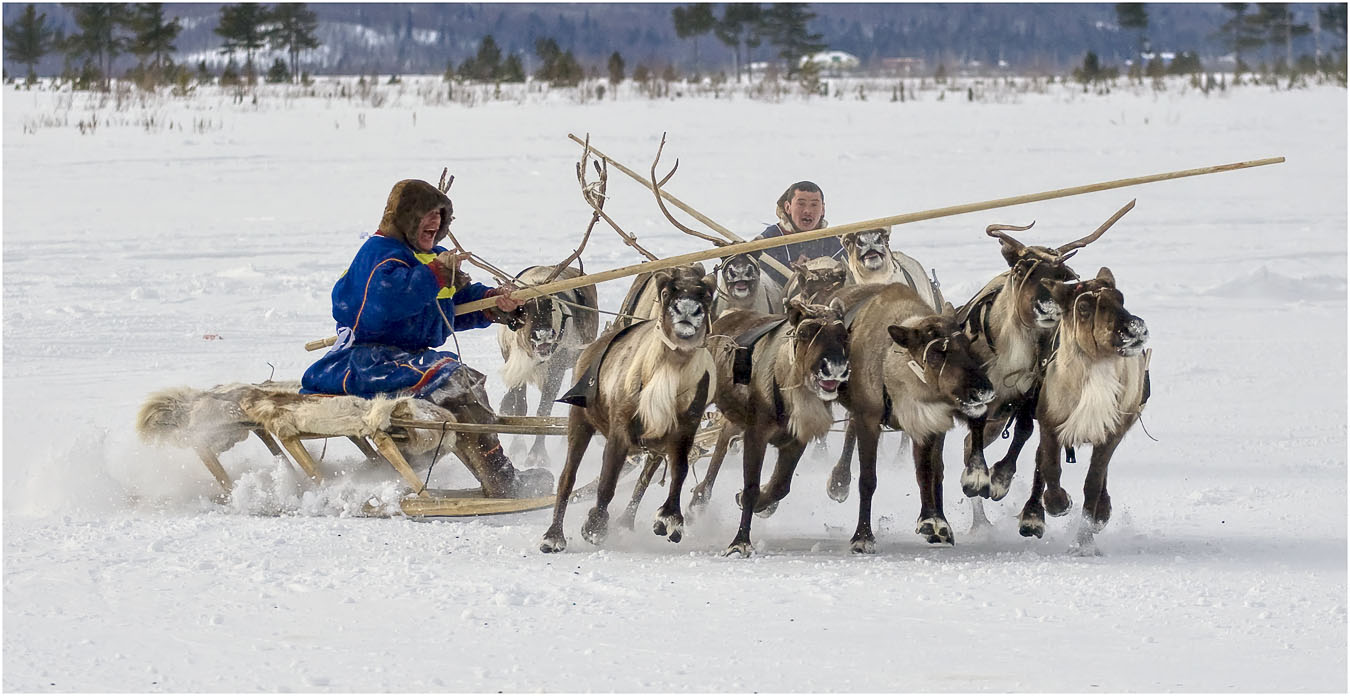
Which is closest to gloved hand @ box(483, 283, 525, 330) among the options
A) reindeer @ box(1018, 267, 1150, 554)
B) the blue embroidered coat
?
the blue embroidered coat

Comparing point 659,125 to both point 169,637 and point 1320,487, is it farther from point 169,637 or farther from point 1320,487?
point 169,637

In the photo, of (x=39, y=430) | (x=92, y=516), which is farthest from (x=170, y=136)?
(x=92, y=516)

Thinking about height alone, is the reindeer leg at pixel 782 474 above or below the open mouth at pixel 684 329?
below

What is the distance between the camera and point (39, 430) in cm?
1038

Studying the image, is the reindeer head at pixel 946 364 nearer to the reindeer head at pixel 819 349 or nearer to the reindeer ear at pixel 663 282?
the reindeer head at pixel 819 349

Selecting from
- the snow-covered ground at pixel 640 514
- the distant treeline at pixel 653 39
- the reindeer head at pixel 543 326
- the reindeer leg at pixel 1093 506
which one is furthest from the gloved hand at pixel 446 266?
the distant treeline at pixel 653 39

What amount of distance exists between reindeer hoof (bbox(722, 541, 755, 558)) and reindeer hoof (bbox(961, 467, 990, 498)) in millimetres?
965

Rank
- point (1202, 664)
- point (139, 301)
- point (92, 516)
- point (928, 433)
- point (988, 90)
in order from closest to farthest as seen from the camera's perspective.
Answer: point (1202, 664), point (928, 433), point (92, 516), point (139, 301), point (988, 90)

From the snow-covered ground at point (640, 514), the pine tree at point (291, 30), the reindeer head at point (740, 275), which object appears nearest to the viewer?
the snow-covered ground at point (640, 514)

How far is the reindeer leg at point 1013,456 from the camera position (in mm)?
7945

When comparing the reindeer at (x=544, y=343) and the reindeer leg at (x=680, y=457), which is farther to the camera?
the reindeer at (x=544, y=343)

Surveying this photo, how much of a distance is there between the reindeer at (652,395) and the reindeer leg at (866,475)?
0.70 meters

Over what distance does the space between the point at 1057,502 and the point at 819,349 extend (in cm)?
125

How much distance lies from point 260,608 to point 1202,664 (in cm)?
328
